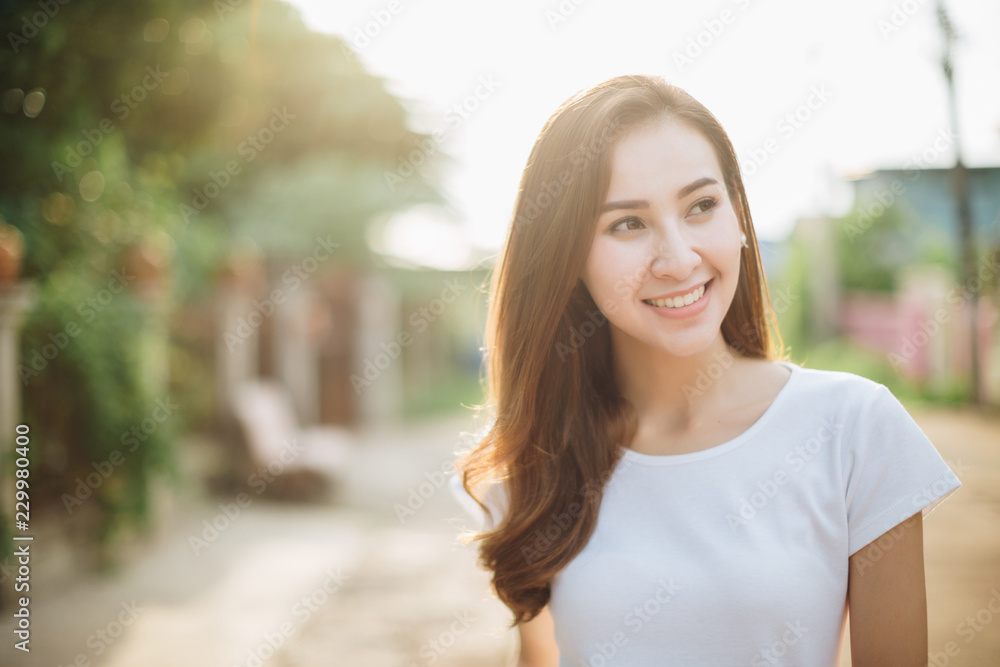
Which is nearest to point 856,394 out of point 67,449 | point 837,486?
point 837,486

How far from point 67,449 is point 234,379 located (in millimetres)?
3231

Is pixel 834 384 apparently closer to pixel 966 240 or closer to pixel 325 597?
pixel 325 597

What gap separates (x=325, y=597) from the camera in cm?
494

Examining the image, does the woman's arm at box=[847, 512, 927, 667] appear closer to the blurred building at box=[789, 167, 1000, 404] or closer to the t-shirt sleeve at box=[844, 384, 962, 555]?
the t-shirt sleeve at box=[844, 384, 962, 555]

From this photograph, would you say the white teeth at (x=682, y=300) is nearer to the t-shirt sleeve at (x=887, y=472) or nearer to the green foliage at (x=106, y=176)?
the t-shirt sleeve at (x=887, y=472)

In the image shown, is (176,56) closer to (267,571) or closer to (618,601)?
(267,571)

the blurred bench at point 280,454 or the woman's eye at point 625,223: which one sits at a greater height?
the woman's eye at point 625,223

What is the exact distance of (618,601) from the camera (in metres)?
1.49

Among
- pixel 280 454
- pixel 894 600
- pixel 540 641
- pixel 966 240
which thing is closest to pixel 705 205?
pixel 894 600

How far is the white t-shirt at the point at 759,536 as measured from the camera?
1398 millimetres

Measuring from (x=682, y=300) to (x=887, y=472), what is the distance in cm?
53

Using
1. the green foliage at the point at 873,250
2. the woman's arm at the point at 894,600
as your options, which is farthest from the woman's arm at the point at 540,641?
the green foliage at the point at 873,250

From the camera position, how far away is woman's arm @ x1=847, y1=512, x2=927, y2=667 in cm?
140

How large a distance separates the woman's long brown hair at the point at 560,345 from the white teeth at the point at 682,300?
211mm
